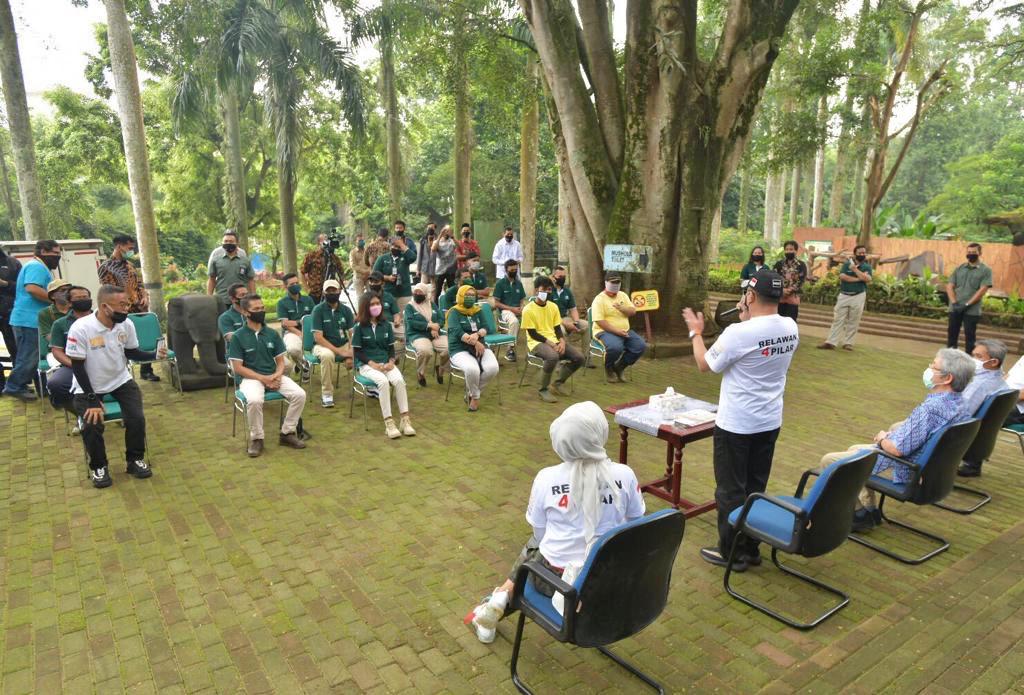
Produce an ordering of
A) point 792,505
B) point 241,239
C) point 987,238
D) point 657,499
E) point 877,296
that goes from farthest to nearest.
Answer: point 987,238 < point 241,239 < point 877,296 < point 657,499 < point 792,505

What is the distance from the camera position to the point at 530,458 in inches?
255

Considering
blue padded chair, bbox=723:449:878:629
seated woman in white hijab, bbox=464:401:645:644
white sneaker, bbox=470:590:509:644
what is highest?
seated woman in white hijab, bbox=464:401:645:644

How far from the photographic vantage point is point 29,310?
792cm

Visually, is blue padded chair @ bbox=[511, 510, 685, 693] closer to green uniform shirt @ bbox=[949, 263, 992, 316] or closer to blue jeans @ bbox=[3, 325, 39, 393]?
blue jeans @ bbox=[3, 325, 39, 393]

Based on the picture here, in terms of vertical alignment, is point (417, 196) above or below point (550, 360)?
above

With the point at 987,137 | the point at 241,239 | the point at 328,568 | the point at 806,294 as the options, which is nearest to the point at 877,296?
the point at 806,294

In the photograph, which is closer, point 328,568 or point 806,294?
point 328,568

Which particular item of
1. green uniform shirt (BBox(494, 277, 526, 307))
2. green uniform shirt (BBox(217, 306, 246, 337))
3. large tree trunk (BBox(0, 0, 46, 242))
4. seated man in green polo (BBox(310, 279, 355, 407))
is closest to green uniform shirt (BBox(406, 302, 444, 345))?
seated man in green polo (BBox(310, 279, 355, 407))

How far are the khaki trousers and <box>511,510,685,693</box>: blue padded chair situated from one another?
10317mm

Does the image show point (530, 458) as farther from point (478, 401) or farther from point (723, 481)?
point (723, 481)

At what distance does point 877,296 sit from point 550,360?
9.93 metres

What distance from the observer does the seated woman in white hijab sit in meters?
3.07

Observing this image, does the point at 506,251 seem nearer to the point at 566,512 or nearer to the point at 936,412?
the point at 936,412

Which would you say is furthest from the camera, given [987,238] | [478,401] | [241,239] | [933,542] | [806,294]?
[987,238]
